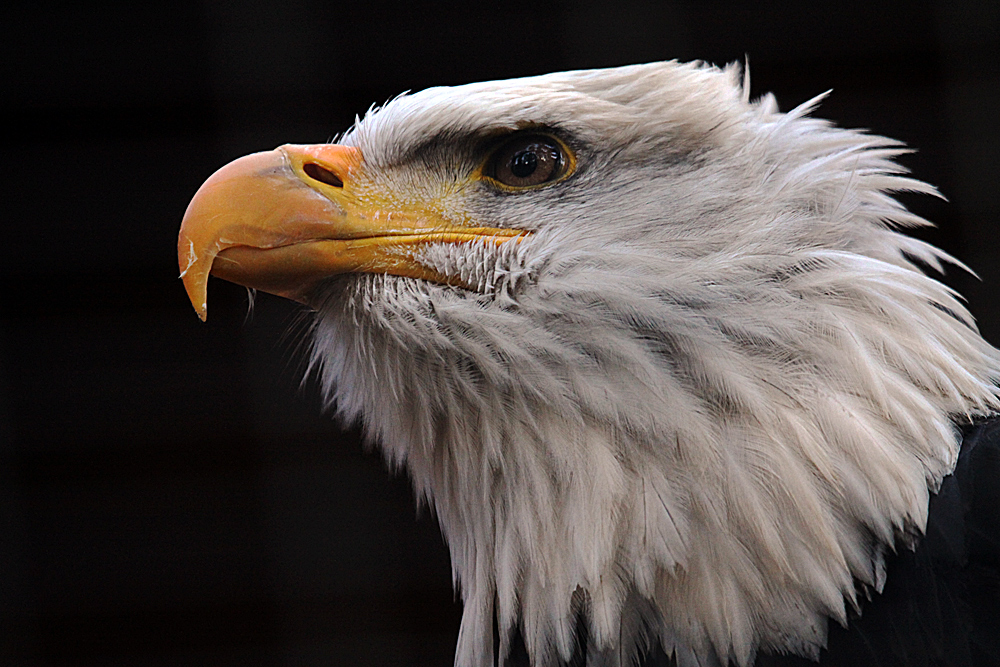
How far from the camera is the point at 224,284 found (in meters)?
2.43

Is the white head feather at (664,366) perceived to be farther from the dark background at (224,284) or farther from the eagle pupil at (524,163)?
the dark background at (224,284)

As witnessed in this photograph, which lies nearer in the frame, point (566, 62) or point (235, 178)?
point (235, 178)

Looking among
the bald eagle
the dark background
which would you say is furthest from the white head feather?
the dark background

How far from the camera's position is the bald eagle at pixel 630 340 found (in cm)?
92

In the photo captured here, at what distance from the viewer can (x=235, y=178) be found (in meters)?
1.02

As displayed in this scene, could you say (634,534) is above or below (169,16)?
below

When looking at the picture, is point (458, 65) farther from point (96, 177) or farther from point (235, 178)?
point (235, 178)

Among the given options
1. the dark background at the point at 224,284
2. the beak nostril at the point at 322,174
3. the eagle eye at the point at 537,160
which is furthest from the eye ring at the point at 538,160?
the dark background at the point at 224,284

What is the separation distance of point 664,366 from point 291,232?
0.46m

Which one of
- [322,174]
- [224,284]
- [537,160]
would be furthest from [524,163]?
[224,284]

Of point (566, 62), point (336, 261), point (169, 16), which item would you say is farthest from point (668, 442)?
point (169, 16)

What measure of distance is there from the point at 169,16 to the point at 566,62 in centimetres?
100

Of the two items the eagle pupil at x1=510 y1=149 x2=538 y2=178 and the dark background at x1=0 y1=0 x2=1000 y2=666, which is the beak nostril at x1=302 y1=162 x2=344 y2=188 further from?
the dark background at x1=0 y1=0 x2=1000 y2=666

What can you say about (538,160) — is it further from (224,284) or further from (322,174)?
(224,284)
